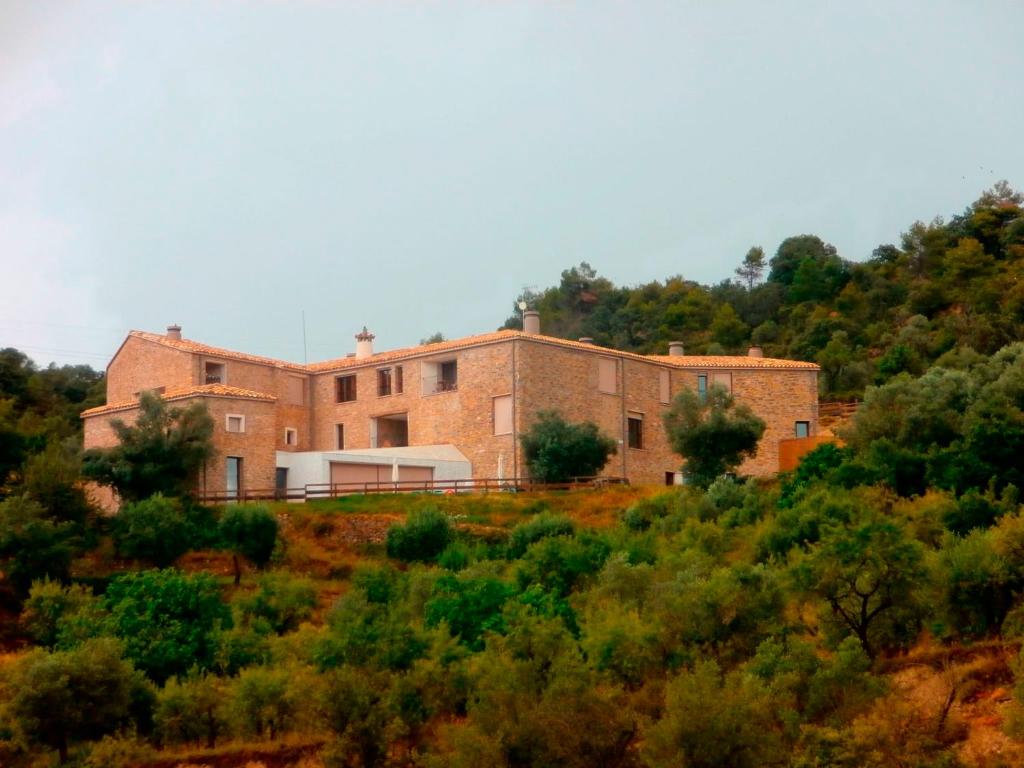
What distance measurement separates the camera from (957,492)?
44.0 meters

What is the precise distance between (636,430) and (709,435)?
808cm

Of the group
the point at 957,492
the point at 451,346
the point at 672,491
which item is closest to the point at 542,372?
the point at 451,346

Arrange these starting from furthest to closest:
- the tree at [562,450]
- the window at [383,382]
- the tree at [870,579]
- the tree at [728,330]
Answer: the tree at [728,330]
the window at [383,382]
the tree at [562,450]
the tree at [870,579]

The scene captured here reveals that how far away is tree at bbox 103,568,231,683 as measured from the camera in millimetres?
37375

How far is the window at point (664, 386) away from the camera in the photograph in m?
60.8

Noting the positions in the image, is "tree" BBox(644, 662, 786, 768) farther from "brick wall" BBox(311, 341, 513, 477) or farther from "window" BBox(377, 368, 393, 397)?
"window" BBox(377, 368, 393, 397)

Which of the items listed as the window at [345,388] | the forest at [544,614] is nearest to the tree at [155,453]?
the forest at [544,614]

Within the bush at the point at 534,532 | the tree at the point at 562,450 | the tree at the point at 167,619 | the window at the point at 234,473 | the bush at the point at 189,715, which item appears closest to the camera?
the bush at the point at 189,715

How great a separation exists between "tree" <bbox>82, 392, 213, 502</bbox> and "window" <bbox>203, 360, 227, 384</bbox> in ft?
21.8

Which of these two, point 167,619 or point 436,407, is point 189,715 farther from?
point 436,407

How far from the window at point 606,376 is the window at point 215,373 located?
13.1 m

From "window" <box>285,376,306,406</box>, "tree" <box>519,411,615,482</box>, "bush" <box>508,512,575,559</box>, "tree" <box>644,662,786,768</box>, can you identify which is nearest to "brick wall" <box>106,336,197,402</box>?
"window" <box>285,376,306,406</box>

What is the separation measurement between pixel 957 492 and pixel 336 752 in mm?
20225

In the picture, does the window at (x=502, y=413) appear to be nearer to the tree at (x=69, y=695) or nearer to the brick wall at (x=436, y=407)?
the brick wall at (x=436, y=407)
